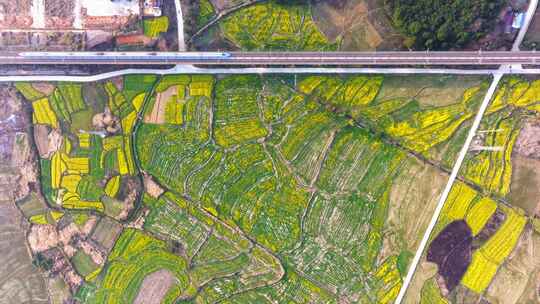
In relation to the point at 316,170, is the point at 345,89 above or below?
above

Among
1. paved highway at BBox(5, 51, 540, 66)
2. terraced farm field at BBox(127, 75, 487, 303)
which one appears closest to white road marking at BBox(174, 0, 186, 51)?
paved highway at BBox(5, 51, 540, 66)

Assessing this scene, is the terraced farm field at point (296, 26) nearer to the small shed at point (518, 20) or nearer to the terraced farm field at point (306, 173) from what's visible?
the terraced farm field at point (306, 173)

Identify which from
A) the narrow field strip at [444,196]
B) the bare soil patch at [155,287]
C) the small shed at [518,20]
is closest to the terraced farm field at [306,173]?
the narrow field strip at [444,196]

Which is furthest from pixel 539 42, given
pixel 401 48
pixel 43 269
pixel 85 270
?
pixel 43 269

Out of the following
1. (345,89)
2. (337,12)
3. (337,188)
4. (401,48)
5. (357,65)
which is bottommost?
(337,188)

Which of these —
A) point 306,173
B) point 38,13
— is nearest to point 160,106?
point 38,13

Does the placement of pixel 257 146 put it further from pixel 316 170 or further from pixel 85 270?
pixel 85 270
